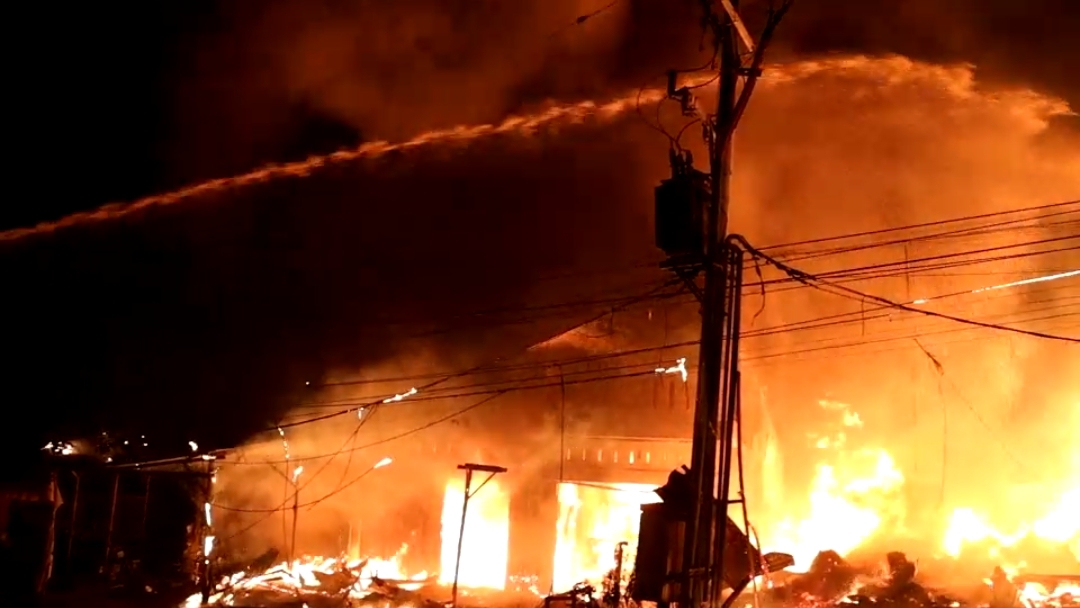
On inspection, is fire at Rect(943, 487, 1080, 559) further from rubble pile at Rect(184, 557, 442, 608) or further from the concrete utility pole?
the concrete utility pole

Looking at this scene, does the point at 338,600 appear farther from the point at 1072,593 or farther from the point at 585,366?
the point at 1072,593

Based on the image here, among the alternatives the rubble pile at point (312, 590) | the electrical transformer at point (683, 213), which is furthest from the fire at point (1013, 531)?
the electrical transformer at point (683, 213)

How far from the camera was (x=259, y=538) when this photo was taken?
30.9 metres

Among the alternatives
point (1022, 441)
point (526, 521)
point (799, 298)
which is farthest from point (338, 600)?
point (1022, 441)

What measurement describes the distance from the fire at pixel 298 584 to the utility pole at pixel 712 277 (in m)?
15.2

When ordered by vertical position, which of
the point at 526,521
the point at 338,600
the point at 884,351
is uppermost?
the point at 884,351

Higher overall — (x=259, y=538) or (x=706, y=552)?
(x=706, y=552)

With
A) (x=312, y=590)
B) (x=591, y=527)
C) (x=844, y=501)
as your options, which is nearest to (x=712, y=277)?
(x=312, y=590)

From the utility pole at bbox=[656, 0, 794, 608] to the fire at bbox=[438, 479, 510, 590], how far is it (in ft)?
62.9

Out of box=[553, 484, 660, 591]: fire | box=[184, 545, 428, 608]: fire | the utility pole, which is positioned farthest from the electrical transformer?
box=[553, 484, 660, 591]: fire

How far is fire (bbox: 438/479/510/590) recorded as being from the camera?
94.6ft

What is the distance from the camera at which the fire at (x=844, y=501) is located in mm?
31641

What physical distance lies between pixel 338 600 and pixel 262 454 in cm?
948

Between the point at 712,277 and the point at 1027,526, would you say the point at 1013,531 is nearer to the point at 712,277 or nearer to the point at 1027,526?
the point at 1027,526
